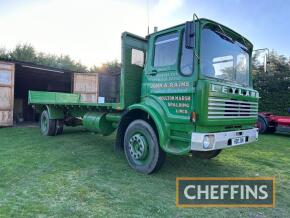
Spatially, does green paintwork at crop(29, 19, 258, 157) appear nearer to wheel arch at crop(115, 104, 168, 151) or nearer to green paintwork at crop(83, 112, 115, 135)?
wheel arch at crop(115, 104, 168, 151)

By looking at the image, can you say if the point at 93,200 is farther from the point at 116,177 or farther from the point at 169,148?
the point at 169,148

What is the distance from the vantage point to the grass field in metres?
3.36

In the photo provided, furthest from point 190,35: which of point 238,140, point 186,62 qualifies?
point 238,140

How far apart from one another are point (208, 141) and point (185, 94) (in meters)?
0.84

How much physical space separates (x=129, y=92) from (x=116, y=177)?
68.0 inches

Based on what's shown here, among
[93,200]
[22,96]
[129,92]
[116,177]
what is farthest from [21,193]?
[22,96]

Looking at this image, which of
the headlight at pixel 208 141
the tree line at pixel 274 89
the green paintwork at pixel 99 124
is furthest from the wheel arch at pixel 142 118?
the tree line at pixel 274 89

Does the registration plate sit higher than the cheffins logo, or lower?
higher

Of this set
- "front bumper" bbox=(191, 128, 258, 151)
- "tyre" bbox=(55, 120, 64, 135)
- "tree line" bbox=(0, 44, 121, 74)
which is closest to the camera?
"front bumper" bbox=(191, 128, 258, 151)

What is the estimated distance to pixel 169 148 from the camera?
4316 mm

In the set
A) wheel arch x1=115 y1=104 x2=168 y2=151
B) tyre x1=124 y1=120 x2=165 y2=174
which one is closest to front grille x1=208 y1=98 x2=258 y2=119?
wheel arch x1=115 y1=104 x2=168 y2=151

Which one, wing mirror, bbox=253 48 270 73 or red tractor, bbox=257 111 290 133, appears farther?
red tractor, bbox=257 111 290 133

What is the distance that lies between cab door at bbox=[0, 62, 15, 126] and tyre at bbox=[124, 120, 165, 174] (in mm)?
8471

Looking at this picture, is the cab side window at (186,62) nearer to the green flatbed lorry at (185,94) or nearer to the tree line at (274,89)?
the green flatbed lorry at (185,94)
